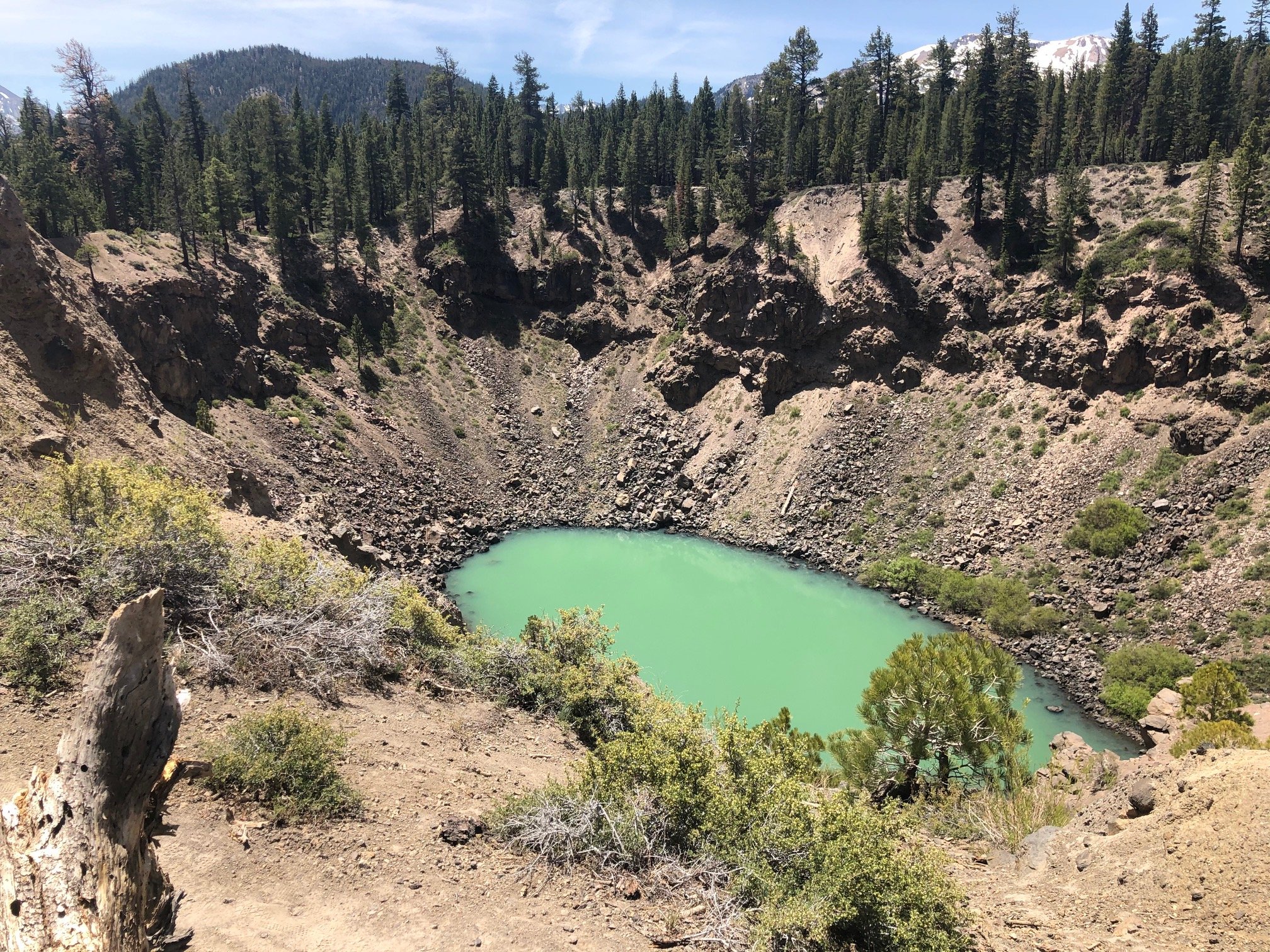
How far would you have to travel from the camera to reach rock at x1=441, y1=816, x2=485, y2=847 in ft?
28.7

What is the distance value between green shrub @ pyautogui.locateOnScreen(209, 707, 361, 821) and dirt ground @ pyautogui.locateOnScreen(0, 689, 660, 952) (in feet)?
0.68

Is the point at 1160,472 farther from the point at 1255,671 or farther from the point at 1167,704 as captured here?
the point at 1167,704

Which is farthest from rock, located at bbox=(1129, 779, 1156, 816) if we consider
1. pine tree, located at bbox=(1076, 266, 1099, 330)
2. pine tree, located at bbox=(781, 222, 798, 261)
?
pine tree, located at bbox=(781, 222, 798, 261)

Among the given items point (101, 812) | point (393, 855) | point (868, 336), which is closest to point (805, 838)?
point (393, 855)

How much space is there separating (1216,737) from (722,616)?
71.3 feet

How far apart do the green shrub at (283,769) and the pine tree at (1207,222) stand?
142ft

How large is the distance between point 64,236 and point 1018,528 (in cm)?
5071

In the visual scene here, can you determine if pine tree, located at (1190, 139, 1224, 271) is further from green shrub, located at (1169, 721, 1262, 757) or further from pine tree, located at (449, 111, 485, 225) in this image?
pine tree, located at (449, 111, 485, 225)

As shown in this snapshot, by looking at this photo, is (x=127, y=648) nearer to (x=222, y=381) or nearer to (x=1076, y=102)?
(x=222, y=381)

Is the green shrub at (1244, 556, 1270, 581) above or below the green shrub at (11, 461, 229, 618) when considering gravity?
below

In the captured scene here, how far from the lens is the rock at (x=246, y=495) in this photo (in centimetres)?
2322

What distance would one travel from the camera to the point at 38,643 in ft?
31.6

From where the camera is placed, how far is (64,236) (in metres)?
36.7

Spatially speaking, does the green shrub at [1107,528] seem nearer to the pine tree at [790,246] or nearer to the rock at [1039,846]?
the rock at [1039,846]
